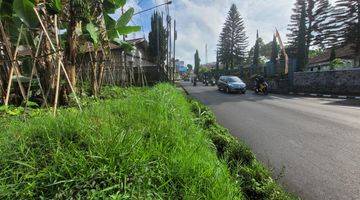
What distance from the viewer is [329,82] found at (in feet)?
86.3

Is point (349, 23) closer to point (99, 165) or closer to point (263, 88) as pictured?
point (263, 88)

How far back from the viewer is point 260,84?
91.3 ft

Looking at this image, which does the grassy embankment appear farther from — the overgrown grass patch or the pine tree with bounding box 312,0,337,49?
the pine tree with bounding box 312,0,337,49

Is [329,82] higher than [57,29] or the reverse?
the reverse

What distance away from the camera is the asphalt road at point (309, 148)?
5.15 meters

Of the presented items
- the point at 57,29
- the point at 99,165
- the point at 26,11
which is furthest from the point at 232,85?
the point at 99,165

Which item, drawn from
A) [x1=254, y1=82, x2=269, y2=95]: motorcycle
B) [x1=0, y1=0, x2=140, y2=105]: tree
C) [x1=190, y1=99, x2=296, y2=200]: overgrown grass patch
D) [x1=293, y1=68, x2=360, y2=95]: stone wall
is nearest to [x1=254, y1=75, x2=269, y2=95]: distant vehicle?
[x1=254, y1=82, x2=269, y2=95]: motorcycle

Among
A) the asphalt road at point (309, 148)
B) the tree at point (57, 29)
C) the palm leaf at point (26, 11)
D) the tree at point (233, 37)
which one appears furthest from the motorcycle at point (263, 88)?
the tree at point (233, 37)

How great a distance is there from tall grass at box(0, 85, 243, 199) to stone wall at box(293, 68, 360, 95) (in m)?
22.4

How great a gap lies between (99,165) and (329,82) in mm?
26216

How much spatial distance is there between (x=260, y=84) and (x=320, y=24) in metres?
26.8

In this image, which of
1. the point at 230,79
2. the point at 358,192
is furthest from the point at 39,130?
the point at 230,79

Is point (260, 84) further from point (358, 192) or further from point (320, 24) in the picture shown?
point (320, 24)

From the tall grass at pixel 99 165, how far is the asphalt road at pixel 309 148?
Result: 1.90m
